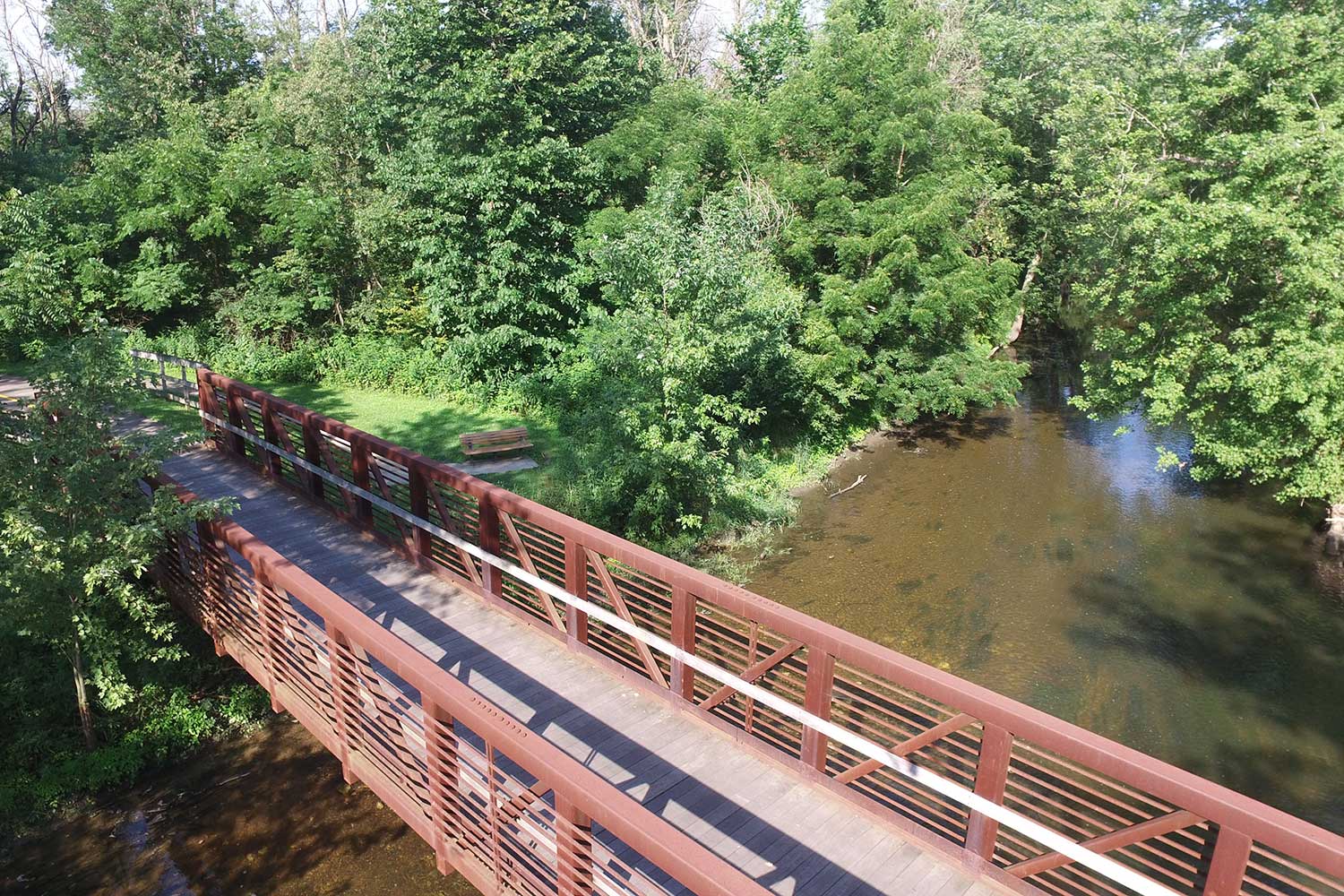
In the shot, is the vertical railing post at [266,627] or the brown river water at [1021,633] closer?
the vertical railing post at [266,627]

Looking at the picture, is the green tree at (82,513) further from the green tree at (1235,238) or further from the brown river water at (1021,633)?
the green tree at (1235,238)

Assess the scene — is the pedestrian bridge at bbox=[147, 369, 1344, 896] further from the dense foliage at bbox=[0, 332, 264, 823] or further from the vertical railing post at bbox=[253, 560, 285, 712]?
the dense foliage at bbox=[0, 332, 264, 823]

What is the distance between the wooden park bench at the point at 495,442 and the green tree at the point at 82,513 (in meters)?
7.78

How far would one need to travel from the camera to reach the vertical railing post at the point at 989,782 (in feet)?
16.1

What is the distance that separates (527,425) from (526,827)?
15.0 m

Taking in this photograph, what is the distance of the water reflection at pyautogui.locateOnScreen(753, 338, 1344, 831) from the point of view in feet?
35.1

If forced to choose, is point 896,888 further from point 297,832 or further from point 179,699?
point 179,699

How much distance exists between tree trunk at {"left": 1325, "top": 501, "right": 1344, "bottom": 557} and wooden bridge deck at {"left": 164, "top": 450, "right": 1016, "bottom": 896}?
14249mm

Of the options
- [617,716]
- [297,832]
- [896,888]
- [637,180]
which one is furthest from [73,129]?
[896,888]

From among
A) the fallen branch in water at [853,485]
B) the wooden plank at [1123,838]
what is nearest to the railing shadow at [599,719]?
the wooden plank at [1123,838]

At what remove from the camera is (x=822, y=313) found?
1844cm

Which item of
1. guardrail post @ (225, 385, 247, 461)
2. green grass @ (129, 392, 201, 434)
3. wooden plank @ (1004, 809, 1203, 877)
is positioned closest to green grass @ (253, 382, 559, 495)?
green grass @ (129, 392, 201, 434)

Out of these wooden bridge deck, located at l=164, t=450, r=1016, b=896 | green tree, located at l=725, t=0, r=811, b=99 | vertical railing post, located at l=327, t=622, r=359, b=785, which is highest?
green tree, located at l=725, t=0, r=811, b=99

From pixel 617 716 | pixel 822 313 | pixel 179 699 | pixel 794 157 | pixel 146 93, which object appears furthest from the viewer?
pixel 146 93
